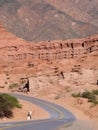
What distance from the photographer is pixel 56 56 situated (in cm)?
12194

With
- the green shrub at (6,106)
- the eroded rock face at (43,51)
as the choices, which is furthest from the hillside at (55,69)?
the green shrub at (6,106)

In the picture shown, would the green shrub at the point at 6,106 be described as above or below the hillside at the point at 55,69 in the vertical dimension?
below

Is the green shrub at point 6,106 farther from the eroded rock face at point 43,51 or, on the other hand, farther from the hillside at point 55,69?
the eroded rock face at point 43,51

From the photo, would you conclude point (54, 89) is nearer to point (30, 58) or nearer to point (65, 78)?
point (65, 78)

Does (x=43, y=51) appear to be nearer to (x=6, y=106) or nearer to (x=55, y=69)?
(x=55, y=69)

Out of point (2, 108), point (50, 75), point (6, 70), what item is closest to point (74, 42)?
point (6, 70)

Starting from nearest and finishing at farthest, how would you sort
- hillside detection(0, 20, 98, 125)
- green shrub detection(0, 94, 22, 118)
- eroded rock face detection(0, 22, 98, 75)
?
green shrub detection(0, 94, 22, 118)
hillside detection(0, 20, 98, 125)
eroded rock face detection(0, 22, 98, 75)

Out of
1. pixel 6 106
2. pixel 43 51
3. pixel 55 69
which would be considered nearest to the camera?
pixel 6 106

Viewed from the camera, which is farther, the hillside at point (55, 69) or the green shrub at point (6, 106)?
the hillside at point (55, 69)

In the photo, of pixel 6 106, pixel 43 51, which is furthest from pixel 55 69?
pixel 43 51

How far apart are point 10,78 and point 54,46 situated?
4083 cm

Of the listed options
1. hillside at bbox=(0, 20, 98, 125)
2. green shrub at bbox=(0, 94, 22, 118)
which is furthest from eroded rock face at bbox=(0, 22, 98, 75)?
green shrub at bbox=(0, 94, 22, 118)

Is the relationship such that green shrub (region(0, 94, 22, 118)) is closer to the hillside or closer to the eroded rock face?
the hillside

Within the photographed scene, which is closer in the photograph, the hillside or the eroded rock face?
the hillside
